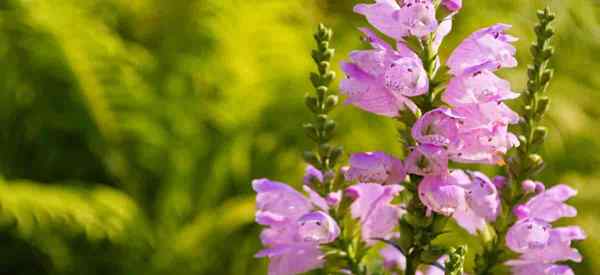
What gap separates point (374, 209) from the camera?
0.61 metres

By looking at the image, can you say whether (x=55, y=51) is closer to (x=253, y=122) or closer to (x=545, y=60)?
(x=253, y=122)

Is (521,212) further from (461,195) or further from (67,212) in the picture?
(67,212)

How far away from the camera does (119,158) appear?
2375 millimetres

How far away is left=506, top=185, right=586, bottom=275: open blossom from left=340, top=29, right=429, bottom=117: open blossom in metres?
0.11

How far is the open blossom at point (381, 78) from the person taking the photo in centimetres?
53

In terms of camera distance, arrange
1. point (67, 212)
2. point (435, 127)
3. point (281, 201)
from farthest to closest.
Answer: point (67, 212), point (281, 201), point (435, 127)

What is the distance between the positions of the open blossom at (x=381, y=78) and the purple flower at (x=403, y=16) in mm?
12

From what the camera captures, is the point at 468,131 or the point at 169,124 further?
the point at 169,124

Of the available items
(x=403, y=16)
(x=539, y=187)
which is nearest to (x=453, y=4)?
(x=403, y=16)

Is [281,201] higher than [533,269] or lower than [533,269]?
higher

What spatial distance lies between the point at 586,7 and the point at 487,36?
210 cm

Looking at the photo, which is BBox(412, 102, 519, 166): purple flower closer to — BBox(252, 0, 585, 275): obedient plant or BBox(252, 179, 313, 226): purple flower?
BBox(252, 0, 585, 275): obedient plant

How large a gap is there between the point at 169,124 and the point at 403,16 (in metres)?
1.89

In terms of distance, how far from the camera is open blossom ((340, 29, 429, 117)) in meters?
0.53
